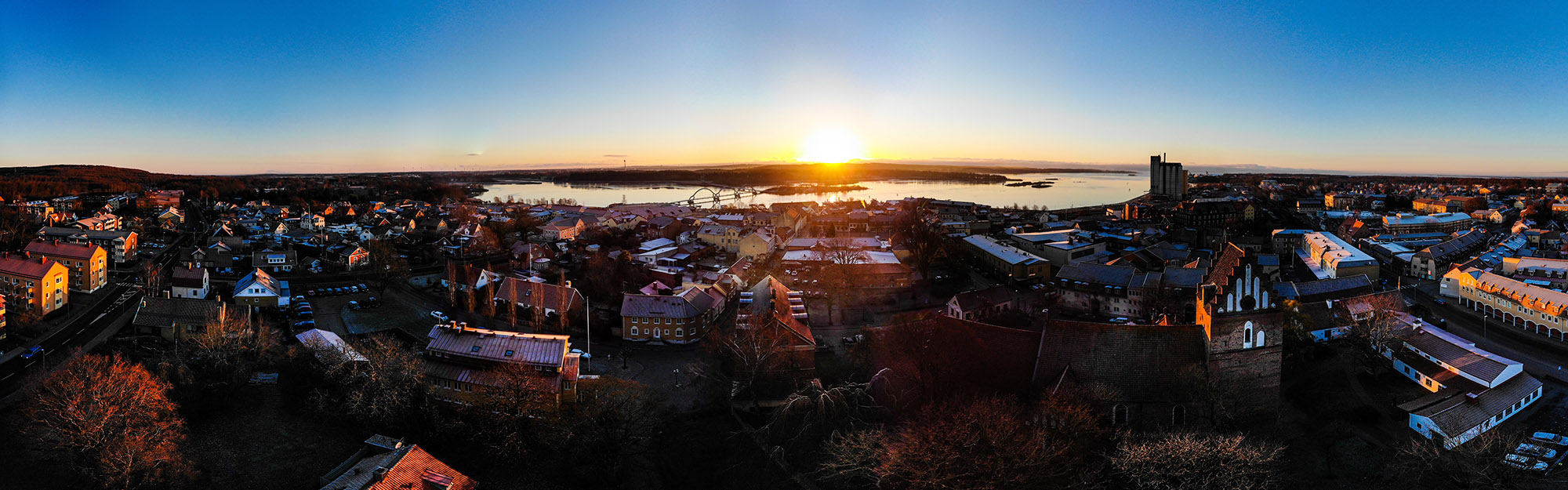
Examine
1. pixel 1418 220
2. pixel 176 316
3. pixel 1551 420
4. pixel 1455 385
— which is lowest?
pixel 1551 420

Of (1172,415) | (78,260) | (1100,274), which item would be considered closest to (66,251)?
(78,260)

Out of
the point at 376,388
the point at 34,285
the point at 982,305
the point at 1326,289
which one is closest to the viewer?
the point at 376,388

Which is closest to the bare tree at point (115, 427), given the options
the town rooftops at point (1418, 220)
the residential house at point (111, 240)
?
the residential house at point (111, 240)

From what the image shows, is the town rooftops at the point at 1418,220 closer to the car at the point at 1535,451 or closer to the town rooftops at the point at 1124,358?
the car at the point at 1535,451

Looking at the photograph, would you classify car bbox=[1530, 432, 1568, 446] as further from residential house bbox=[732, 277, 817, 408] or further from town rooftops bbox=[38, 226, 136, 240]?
town rooftops bbox=[38, 226, 136, 240]

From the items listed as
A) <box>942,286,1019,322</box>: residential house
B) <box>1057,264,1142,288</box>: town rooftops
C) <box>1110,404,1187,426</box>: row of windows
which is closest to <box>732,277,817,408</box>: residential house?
<box>942,286,1019,322</box>: residential house

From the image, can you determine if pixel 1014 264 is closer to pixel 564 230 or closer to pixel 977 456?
pixel 977 456

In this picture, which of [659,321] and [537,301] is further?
[537,301]

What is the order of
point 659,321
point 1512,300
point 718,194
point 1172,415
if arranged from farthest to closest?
point 718,194 < point 1512,300 < point 659,321 < point 1172,415
